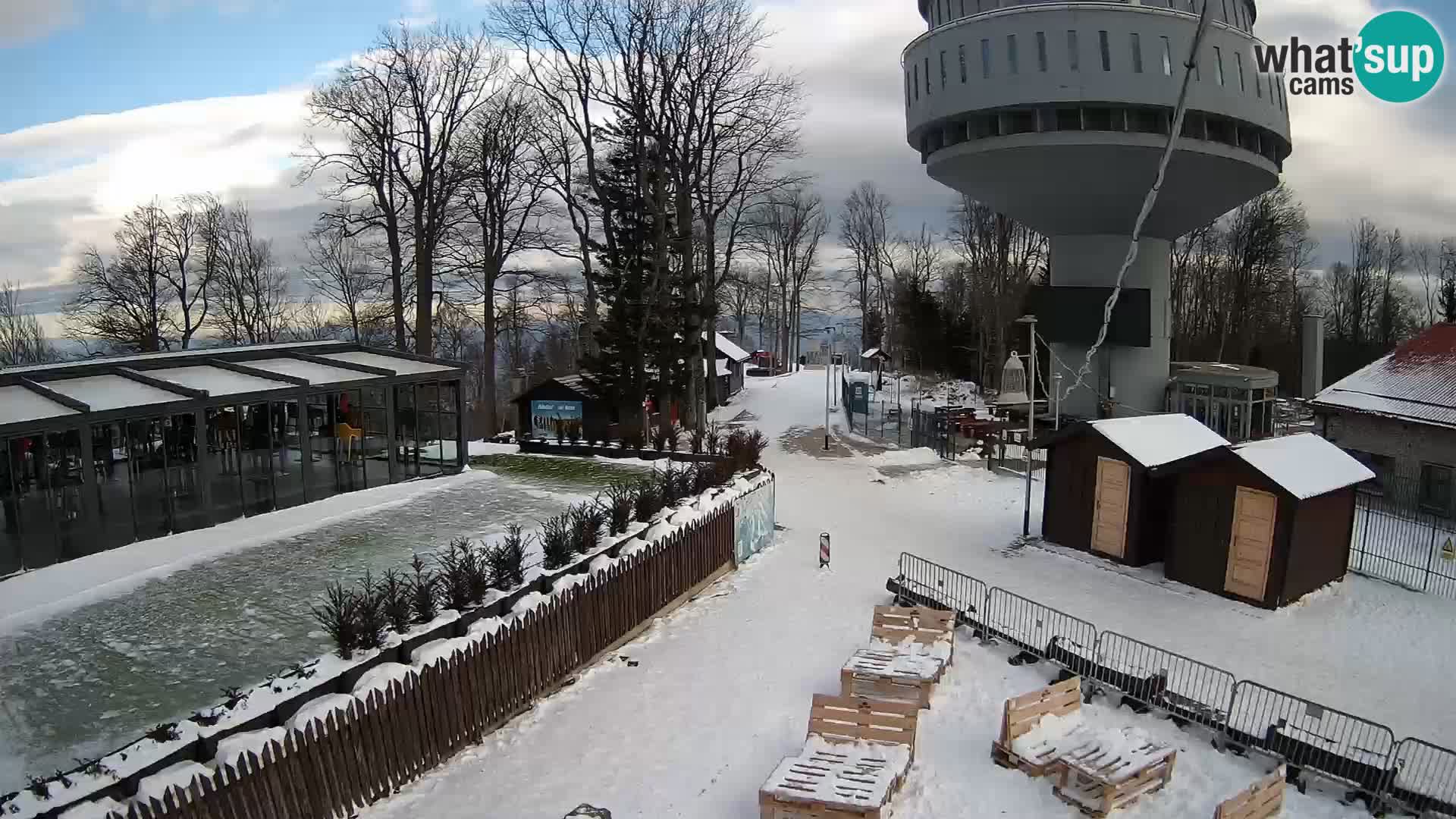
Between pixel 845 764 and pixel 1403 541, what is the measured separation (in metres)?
17.3

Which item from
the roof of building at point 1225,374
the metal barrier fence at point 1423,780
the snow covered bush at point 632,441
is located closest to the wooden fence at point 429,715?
the metal barrier fence at point 1423,780

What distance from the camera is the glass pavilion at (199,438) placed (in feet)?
49.8

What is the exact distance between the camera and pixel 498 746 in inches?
412

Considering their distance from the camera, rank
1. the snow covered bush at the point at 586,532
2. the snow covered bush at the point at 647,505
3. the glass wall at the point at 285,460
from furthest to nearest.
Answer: the glass wall at the point at 285,460, the snow covered bush at the point at 647,505, the snow covered bush at the point at 586,532

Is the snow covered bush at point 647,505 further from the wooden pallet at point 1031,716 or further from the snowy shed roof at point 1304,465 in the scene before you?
the snowy shed roof at point 1304,465

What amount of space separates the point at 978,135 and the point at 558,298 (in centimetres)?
2534

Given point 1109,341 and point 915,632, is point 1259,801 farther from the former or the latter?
point 1109,341

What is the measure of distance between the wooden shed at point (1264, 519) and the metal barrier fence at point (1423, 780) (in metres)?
4.95

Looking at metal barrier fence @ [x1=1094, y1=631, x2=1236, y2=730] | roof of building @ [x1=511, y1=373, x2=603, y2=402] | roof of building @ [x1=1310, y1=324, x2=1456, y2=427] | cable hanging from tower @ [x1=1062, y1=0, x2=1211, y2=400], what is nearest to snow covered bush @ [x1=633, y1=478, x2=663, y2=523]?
metal barrier fence @ [x1=1094, y1=631, x2=1236, y2=730]

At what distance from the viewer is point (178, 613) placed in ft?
41.9

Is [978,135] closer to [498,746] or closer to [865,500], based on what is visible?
[865,500]

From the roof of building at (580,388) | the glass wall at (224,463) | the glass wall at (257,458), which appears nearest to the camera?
the glass wall at (224,463)

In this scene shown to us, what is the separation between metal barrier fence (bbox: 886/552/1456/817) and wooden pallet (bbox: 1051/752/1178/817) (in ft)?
4.57

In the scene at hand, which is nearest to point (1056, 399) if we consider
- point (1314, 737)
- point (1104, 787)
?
point (1314, 737)
